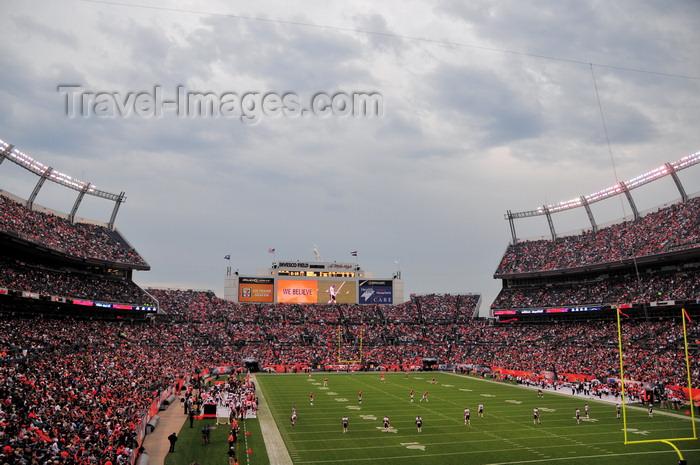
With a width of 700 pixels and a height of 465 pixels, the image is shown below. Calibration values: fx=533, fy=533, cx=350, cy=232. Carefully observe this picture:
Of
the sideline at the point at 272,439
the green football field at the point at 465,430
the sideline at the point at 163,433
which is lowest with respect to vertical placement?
the green football field at the point at 465,430

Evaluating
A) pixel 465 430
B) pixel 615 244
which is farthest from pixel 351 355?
pixel 465 430

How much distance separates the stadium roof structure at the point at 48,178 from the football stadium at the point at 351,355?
22cm

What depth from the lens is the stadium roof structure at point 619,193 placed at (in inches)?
2175

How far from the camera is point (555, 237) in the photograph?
248 ft

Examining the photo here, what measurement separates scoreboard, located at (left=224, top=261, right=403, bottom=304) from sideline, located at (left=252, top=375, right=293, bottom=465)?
42.5 m

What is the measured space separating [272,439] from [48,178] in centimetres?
4132

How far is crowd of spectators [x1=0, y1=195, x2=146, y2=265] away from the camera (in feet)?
148

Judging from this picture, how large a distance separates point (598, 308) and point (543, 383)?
1893cm

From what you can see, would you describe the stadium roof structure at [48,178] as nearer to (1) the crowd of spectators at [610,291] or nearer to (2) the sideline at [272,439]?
(2) the sideline at [272,439]

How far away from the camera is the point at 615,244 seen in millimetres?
62500

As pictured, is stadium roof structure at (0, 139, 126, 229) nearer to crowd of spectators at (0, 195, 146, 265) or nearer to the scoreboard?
crowd of spectators at (0, 195, 146, 265)

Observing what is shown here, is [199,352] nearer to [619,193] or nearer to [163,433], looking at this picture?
[163,433]

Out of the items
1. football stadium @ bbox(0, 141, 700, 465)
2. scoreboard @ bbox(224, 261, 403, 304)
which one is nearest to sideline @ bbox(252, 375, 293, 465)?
football stadium @ bbox(0, 141, 700, 465)

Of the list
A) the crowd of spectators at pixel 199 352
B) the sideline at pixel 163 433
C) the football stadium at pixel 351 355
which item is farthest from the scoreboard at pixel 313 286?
the sideline at pixel 163 433
